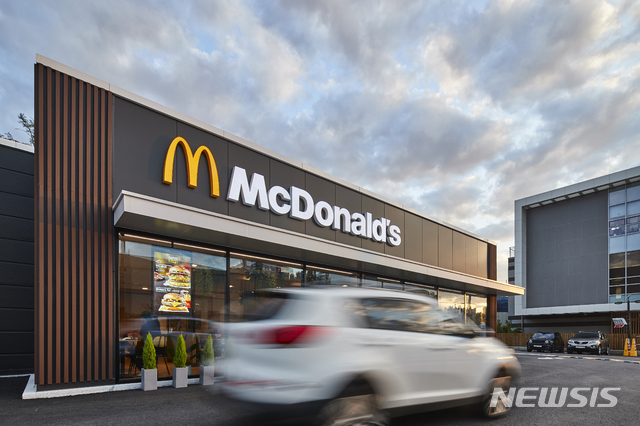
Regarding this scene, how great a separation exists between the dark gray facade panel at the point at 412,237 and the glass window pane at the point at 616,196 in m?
31.3

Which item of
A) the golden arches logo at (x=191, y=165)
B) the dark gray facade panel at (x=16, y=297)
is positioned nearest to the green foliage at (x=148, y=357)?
the golden arches logo at (x=191, y=165)

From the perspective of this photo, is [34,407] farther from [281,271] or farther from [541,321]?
[541,321]

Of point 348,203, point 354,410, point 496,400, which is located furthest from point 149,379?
point 348,203

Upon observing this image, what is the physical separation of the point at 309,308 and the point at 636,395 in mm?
7352

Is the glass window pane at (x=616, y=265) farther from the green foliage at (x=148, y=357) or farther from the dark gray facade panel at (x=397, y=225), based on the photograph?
the green foliage at (x=148, y=357)

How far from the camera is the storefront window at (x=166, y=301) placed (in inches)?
345

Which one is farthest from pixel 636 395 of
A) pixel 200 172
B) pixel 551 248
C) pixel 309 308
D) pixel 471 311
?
pixel 551 248

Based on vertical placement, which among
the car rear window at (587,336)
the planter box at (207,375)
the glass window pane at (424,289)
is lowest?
the car rear window at (587,336)

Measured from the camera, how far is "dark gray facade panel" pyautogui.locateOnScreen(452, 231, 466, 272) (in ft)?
62.2

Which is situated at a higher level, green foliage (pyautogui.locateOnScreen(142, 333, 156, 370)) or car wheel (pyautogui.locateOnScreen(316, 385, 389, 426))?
car wheel (pyautogui.locateOnScreen(316, 385, 389, 426))

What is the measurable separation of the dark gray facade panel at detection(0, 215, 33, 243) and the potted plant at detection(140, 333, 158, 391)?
19.5ft

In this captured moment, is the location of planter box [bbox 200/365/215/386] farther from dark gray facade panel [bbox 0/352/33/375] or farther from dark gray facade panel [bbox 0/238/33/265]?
dark gray facade panel [bbox 0/238/33/265]

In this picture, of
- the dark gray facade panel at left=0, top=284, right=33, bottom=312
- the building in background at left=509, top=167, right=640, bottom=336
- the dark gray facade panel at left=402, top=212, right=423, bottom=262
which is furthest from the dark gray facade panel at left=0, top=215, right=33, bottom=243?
the building in background at left=509, top=167, right=640, bottom=336

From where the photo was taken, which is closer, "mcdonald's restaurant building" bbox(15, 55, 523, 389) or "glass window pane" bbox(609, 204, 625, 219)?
"mcdonald's restaurant building" bbox(15, 55, 523, 389)
